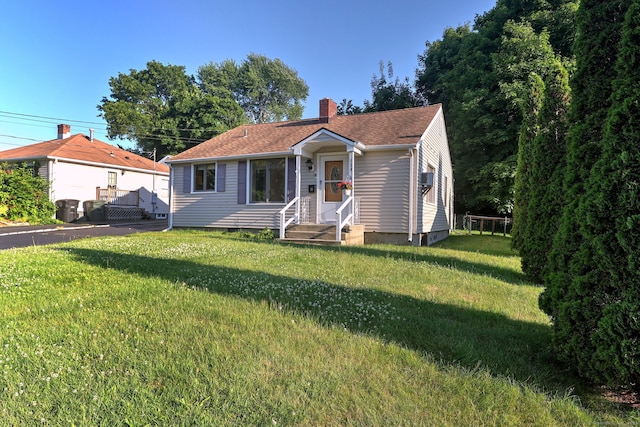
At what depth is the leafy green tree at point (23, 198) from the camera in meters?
15.2

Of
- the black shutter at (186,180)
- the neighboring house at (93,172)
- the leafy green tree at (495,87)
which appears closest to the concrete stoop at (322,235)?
the black shutter at (186,180)

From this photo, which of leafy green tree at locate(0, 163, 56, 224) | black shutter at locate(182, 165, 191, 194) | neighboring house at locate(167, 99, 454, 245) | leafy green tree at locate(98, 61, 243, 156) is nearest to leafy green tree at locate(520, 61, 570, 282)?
neighboring house at locate(167, 99, 454, 245)

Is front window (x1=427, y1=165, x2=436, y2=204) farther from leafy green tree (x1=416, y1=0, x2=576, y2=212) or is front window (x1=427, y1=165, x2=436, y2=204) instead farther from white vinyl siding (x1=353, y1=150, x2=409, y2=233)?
leafy green tree (x1=416, y1=0, x2=576, y2=212)

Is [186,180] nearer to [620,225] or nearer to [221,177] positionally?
[221,177]

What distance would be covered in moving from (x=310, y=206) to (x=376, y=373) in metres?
9.56

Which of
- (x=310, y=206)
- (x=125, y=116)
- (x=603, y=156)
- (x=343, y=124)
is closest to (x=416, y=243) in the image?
(x=310, y=206)

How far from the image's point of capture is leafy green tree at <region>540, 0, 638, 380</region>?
2.42m

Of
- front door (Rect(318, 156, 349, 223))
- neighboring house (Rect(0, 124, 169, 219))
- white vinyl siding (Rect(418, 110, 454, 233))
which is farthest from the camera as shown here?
neighboring house (Rect(0, 124, 169, 219))

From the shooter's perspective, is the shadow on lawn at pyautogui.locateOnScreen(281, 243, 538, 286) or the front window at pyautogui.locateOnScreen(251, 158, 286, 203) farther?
the front window at pyautogui.locateOnScreen(251, 158, 286, 203)

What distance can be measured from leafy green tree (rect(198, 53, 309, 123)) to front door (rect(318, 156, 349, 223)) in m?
34.1

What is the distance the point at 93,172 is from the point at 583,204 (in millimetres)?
23435

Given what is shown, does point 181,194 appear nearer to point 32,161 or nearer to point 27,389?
point 32,161

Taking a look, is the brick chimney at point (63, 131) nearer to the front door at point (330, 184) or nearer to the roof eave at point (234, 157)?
the roof eave at point (234, 157)

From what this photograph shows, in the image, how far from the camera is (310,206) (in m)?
Answer: 11.8
